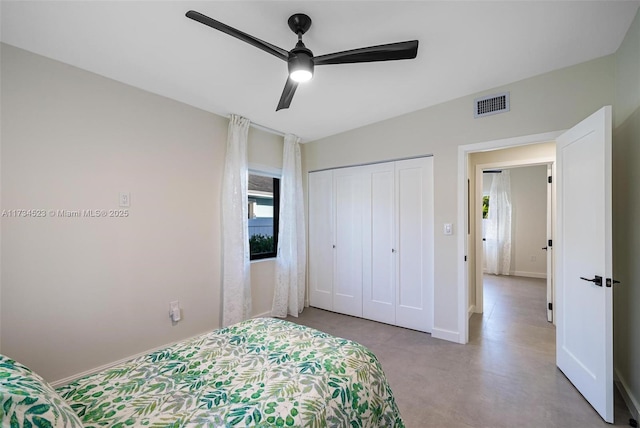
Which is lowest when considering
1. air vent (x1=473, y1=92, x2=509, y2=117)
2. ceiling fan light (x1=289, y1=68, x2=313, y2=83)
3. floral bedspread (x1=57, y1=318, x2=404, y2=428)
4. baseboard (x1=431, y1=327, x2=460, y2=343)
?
baseboard (x1=431, y1=327, x2=460, y2=343)

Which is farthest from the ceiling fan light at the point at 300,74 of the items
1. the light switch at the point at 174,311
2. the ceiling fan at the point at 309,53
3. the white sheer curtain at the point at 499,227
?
the white sheer curtain at the point at 499,227

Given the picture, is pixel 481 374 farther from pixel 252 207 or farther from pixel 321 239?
pixel 252 207

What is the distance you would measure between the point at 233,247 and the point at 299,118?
1712 mm

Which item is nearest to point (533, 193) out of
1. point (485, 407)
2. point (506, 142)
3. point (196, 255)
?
point (506, 142)

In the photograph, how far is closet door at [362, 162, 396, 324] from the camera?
11.2 ft

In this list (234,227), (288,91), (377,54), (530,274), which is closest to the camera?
(377,54)

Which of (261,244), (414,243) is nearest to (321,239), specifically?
(261,244)

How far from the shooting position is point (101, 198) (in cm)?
228

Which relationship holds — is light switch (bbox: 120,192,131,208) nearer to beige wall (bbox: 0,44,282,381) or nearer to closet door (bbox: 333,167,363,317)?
beige wall (bbox: 0,44,282,381)

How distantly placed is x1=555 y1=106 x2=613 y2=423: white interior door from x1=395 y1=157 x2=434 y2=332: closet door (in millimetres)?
1115

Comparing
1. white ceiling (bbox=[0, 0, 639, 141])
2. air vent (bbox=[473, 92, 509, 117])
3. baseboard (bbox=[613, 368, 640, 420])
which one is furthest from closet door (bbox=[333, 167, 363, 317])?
baseboard (bbox=[613, 368, 640, 420])

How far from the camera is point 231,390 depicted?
3.73ft

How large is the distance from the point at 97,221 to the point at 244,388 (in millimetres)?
2003

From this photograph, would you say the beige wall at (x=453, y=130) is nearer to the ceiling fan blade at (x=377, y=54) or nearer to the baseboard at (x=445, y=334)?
the baseboard at (x=445, y=334)
